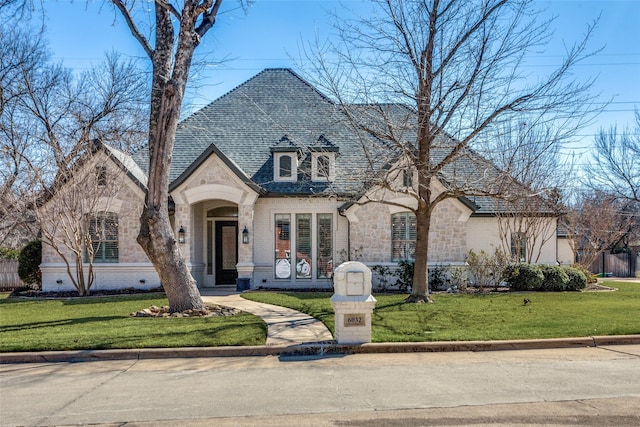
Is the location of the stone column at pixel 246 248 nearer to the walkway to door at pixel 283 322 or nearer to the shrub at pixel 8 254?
the walkway to door at pixel 283 322

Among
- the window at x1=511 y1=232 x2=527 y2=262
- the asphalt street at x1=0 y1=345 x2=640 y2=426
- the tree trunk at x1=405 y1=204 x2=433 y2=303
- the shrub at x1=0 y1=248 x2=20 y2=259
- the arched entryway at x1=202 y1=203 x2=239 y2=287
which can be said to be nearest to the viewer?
the asphalt street at x1=0 y1=345 x2=640 y2=426

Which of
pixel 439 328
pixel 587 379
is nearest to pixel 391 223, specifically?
pixel 439 328

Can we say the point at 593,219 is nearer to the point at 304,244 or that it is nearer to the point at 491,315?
the point at 304,244

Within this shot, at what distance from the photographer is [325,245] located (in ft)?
65.0

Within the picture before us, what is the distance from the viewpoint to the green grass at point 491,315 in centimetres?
1022

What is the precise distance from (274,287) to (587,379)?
13297 millimetres

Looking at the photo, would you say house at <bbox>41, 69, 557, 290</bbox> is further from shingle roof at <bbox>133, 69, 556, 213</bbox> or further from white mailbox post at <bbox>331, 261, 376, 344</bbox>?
white mailbox post at <bbox>331, 261, 376, 344</bbox>

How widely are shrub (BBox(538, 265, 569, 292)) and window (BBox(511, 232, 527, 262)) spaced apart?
1.93 metres

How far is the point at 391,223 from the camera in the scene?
1925 centimetres

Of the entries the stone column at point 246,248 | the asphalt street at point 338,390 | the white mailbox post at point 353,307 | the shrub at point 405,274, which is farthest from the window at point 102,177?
the white mailbox post at point 353,307

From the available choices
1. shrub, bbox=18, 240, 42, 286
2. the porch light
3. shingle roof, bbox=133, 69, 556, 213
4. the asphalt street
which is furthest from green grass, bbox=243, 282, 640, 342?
shrub, bbox=18, 240, 42, 286

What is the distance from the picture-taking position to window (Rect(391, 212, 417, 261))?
63.0 feet

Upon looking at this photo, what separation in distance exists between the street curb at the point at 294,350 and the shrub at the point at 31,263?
12.1 m

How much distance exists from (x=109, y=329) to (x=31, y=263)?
11.1 meters
